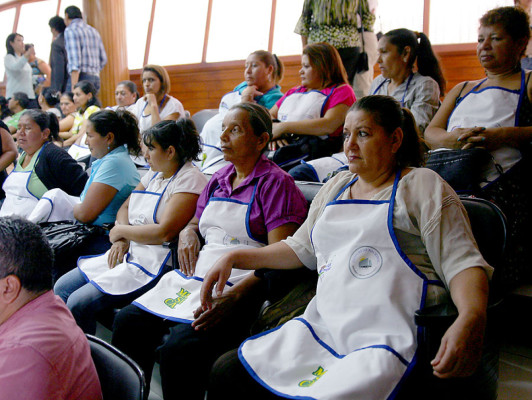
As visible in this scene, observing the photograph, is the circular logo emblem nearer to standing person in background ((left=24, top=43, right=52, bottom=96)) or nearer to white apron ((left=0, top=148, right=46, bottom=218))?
white apron ((left=0, top=148, right=46, bottom=218))

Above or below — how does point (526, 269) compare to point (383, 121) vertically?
below

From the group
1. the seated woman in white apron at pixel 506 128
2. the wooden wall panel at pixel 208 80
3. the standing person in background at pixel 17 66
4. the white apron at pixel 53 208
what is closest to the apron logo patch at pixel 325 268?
the seated woman in white apron at pixel 506 128

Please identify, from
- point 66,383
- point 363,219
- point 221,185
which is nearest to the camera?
point 66,383

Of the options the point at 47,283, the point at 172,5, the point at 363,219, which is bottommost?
the point at 47,283

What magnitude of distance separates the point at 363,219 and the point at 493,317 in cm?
38

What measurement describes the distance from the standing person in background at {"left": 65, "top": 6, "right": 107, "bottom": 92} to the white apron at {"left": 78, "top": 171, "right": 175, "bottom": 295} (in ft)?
13.0

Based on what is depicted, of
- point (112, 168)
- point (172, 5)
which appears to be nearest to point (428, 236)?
point (112, 168)

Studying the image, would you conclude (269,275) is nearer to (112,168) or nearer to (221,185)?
(221,185)

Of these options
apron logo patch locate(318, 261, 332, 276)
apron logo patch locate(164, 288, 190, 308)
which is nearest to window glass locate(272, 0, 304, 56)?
apron logo patch locate(164, 288, 190, 308)

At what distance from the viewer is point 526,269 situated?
1.98 m

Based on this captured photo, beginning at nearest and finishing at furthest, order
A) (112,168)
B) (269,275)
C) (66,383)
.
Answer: (66,383) < (269,275) < (112,168)

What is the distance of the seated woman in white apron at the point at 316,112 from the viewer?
2.64 meters

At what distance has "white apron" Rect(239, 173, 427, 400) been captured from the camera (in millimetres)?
1092

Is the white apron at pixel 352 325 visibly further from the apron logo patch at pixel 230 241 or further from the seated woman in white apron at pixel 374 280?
the apron logo patch at pixel 230 241
